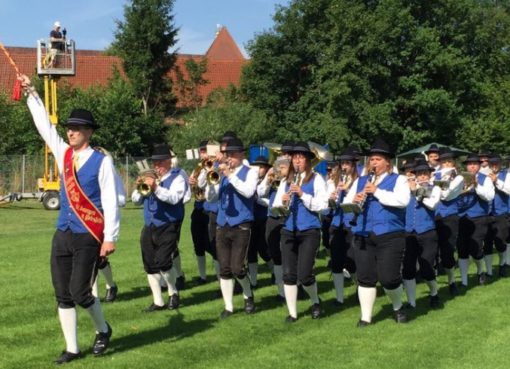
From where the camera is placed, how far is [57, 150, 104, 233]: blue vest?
6.32 meters

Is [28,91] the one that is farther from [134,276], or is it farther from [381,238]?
[134,276]

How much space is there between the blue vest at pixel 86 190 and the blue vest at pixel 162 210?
2.25 meters

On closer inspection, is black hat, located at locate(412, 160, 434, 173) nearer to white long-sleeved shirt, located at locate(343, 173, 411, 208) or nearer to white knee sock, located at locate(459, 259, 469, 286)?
white long-sleeved shirt, located at locate(343, 173, 411, 208)

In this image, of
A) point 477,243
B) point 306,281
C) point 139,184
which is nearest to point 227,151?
point 139,184

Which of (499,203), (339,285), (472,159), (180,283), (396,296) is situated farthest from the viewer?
(499,203)

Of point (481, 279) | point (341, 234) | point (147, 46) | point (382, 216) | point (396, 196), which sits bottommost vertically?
point (481, 279)

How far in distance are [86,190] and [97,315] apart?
1272 mm

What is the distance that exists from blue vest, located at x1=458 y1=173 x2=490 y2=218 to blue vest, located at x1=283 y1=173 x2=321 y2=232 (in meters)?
3.87

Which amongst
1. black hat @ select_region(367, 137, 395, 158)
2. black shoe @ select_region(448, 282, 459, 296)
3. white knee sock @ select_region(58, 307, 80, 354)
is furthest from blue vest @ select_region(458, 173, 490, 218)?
white knee sock @ select_region(58, 307, 80, 354)

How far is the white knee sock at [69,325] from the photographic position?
20.8 ft

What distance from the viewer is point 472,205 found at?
10914 mm

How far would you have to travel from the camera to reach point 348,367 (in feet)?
20.7

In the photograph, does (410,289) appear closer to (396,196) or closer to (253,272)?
(396,196)

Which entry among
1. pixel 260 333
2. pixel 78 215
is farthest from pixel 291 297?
pixel 78 215
